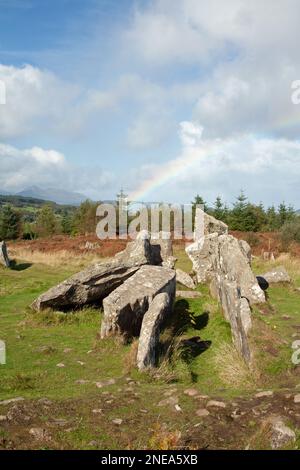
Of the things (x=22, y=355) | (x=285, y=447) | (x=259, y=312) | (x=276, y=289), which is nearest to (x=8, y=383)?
(x=22, y=355)

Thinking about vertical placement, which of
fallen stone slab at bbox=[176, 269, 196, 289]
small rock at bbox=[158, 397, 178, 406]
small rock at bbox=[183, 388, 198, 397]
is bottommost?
small rock at bbox=[158, 397, 178, 406]

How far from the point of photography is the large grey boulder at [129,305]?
13070 millimetres

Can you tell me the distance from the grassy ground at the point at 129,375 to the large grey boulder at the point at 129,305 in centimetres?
52

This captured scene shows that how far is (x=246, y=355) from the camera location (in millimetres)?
11398

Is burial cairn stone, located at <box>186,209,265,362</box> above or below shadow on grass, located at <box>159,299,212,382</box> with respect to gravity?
above

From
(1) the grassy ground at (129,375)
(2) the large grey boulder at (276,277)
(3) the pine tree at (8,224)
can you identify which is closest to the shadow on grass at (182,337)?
(1) the grassy ground at (129,375)

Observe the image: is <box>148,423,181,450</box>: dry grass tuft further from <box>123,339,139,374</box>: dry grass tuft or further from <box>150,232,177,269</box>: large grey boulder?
<box>150,232,177,269</box>: large grey boulder

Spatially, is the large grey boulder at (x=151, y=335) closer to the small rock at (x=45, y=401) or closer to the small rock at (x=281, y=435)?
the small rock at (x=45, y=401)

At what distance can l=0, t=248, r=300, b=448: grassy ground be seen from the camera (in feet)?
22.0

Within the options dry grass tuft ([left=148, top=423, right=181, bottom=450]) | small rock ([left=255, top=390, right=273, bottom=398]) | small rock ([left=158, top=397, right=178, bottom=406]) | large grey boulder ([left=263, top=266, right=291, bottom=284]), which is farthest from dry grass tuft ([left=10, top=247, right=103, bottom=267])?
dry grass tuft ([left=148, top=423, right=181, bottom=450])

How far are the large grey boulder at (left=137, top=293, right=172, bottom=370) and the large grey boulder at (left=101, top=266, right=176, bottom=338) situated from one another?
117 centimetres

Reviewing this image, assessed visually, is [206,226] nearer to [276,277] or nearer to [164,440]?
[276,277]
